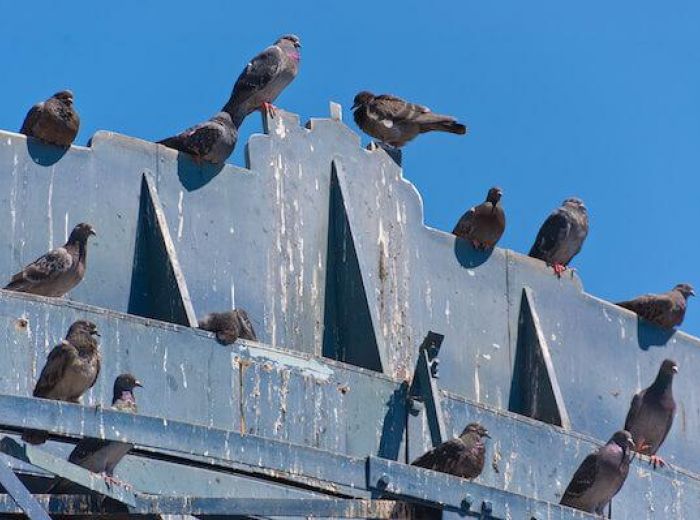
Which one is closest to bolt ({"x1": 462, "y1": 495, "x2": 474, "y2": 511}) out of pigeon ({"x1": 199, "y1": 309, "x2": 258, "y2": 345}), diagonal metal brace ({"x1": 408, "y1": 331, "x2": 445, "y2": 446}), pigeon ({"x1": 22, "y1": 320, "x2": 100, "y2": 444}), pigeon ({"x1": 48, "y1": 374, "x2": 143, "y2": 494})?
pigeon ({"x1": 48, "y1": 374, "x2": 143, "y2": 494})

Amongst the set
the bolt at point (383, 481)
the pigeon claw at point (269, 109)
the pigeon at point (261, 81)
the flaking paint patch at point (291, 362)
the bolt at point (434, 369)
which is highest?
the pigeon at point (261, 81)

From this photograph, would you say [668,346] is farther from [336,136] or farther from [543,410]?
[336,136]

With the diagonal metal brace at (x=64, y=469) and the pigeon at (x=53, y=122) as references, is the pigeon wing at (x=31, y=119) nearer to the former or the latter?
the pigeon at (x=53, y=122)

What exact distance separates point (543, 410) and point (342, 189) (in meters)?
2.65

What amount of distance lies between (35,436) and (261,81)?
373 inches

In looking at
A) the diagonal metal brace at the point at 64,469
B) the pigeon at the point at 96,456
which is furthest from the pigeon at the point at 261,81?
the diagonal metal brace at the point at 64,469

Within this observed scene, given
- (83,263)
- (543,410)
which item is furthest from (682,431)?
(83,263)

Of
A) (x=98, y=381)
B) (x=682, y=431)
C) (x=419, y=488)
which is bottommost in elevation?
(x=419, y=488)

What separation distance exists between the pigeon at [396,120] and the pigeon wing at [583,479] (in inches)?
198

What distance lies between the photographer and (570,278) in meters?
23.8

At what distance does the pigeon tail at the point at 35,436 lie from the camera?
1467 cm

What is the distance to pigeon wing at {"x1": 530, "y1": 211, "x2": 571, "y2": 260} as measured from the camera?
81.1 ft

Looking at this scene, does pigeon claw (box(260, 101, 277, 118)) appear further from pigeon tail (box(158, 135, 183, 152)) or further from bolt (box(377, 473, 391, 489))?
bolt (box(377, 473, 391, 489))

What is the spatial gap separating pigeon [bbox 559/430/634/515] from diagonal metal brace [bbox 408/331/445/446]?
134 centimetres
